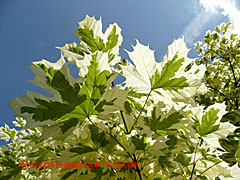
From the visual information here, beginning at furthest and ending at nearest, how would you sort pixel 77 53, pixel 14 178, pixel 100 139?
pixel 14 178 → pixel 77 53 → pixel 100 139

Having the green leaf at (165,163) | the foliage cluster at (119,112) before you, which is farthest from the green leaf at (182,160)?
the green leaf at (165,163)

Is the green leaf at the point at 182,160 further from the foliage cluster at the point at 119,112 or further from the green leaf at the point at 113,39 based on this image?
the green leaf at the point at 113,39

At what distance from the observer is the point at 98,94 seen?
550mm

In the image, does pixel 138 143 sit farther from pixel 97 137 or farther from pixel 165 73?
pixel 165 73

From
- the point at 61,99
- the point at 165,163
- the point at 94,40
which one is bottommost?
the point at 165,163

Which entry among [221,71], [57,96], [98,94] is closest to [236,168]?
[98,94]

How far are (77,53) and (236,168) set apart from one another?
0.89 meters

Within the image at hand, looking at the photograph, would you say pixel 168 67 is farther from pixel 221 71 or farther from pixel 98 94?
pixel 221 71

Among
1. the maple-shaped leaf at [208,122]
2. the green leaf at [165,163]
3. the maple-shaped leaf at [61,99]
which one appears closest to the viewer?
the maple-shaped leaf at [61,99]

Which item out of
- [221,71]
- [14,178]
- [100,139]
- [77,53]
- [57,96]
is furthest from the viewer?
[221,71]

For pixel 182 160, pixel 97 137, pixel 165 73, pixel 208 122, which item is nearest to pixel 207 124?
pixel 208 122

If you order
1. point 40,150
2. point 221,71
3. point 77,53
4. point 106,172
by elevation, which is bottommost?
point 106,172

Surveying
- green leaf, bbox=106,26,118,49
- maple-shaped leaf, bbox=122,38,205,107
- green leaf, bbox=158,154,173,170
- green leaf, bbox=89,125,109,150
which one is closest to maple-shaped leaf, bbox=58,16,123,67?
green leaf, bbox=106,26,118,49

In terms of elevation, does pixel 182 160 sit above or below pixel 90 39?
below
